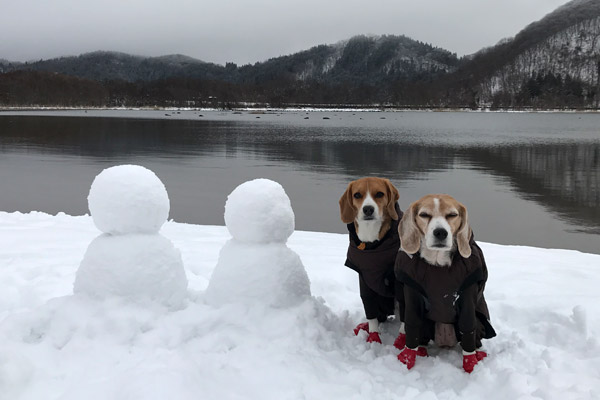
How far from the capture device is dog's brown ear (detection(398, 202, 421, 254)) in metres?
3.81

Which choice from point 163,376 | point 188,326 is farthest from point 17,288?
point 163,376

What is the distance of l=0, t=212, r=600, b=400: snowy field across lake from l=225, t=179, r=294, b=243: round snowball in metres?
0.63

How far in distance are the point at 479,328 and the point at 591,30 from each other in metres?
239

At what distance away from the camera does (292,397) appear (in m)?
3.34

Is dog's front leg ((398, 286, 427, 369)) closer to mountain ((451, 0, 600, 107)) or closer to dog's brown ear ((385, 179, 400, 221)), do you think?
dog's brown ear ((385, 179, 400, 221))

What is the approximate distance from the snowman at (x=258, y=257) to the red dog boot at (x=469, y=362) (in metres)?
1.49

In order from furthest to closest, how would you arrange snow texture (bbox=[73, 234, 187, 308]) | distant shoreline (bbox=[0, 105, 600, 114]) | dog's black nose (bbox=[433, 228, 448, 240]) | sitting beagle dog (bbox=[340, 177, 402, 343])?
1. distant shoreline (bbox=[0, 105, 600, 114])
2. sitting beagle dog (bbox=[340, 177, 402, 343])
3. snow texture (bbox=[73, 234, 187, 308])
4. dog's black nose (bbox=[433, 228, 448, 240])

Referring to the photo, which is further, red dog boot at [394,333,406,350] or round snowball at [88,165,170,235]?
red dog boot at [394,333,406,350]

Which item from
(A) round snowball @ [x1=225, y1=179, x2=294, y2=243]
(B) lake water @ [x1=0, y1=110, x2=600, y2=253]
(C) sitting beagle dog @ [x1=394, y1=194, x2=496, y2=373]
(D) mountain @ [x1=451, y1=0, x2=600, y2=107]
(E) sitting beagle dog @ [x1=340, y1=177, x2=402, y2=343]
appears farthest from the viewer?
(D) mountain @ [x1=451, y1=0, x2=600, y2=107]

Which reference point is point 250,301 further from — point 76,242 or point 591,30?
point 591,30

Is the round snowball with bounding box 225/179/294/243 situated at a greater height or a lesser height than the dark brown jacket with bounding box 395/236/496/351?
greater

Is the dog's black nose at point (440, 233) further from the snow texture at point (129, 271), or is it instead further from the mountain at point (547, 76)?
the mountain at point (547, 76)

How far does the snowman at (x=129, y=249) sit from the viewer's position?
Result: 412cm

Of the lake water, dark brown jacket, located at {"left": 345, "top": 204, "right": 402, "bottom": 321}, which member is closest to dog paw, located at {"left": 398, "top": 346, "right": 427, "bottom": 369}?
dark brown jacket, located at {"left": 345, "top": 204, "right": 402, "bottom": 321}
